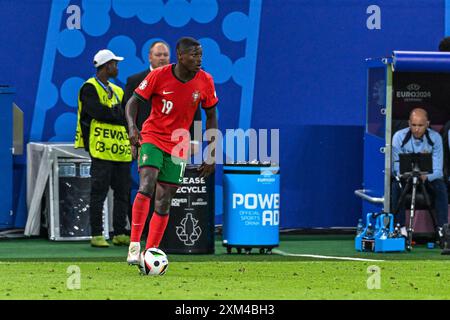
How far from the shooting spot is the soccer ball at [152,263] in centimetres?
1177

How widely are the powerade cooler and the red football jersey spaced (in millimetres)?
2138

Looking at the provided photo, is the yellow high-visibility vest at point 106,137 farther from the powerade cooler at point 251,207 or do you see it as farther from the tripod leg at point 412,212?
the tripod leg at point 412,212

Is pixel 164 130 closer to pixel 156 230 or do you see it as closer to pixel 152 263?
pixel 156 230

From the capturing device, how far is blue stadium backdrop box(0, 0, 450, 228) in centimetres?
1666

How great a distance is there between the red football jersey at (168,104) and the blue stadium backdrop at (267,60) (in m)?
4.53

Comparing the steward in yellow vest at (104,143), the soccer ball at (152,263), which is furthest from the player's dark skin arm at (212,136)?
the steward in yellow vest at (104,143)

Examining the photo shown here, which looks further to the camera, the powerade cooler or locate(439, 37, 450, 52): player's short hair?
locate(439, 37, 450, 52): player's short hair

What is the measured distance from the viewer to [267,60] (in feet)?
56.6

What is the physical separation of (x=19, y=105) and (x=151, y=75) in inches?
185

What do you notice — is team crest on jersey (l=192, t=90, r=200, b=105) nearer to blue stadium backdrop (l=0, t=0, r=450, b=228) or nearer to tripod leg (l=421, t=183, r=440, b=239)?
tripod leg (l=421, t=183, r=440, b=239)

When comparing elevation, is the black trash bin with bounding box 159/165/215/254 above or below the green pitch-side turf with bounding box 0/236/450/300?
above

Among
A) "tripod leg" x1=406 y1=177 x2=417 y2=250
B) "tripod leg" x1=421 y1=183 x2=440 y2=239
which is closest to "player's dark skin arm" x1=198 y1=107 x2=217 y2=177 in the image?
"tripod leg" x1=406 y1=177 x2=417 y2=250

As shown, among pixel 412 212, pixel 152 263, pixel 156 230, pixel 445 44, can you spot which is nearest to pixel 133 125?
pixel 156 230
